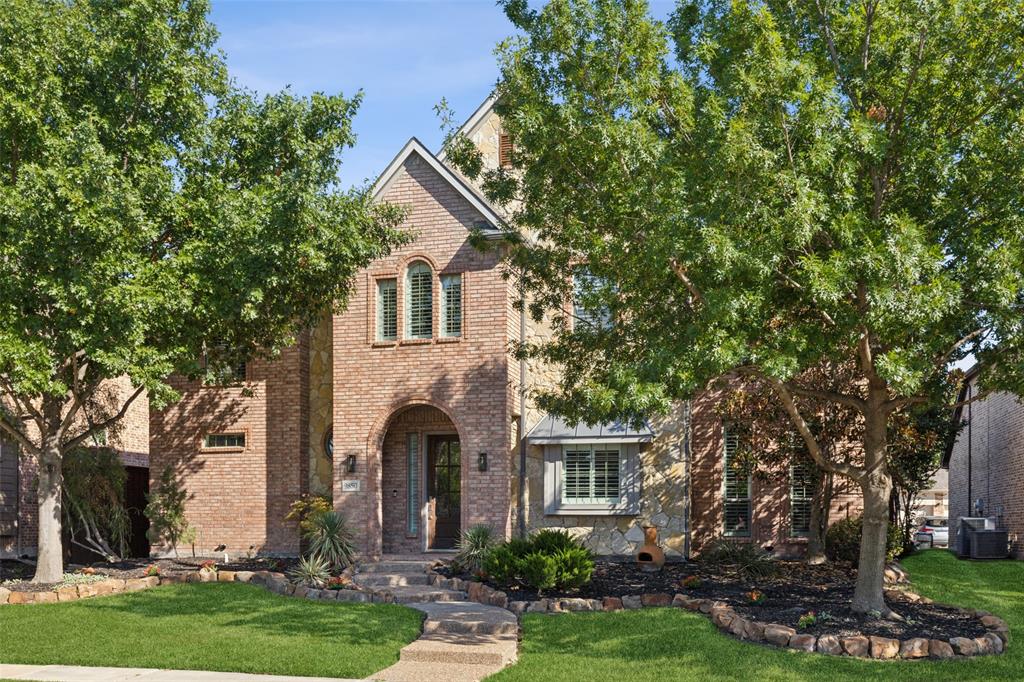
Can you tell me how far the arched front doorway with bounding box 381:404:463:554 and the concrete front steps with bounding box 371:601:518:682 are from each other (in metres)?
5.96

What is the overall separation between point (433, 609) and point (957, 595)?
8.47 metres

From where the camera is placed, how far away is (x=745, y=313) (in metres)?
11.4

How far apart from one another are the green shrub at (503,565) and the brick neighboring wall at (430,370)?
9.11ft

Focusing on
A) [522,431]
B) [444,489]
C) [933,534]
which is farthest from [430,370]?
→ [933,534]

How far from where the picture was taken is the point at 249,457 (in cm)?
2128

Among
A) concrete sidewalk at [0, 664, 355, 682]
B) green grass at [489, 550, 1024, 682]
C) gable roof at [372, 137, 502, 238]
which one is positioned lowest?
concrete sidewalk at [0, 664, 355, 682]

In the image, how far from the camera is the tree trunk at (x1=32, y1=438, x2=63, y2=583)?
1681cm

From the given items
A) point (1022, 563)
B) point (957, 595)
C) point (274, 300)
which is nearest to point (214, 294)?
point (274, 300)

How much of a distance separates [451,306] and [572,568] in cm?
655

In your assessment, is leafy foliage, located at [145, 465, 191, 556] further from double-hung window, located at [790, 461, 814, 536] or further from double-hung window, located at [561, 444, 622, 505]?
double-hung window, located at [790, 461, 814, 536]

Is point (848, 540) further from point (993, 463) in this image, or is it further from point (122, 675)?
point (122, 675)

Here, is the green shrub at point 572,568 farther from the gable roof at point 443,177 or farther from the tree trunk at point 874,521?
the gable roof at point 443,177

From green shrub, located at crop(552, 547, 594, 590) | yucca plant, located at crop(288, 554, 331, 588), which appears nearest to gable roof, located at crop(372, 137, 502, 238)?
green shrub, located at crop(552, 547, 594, 590)

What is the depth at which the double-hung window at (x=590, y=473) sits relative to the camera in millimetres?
19891
